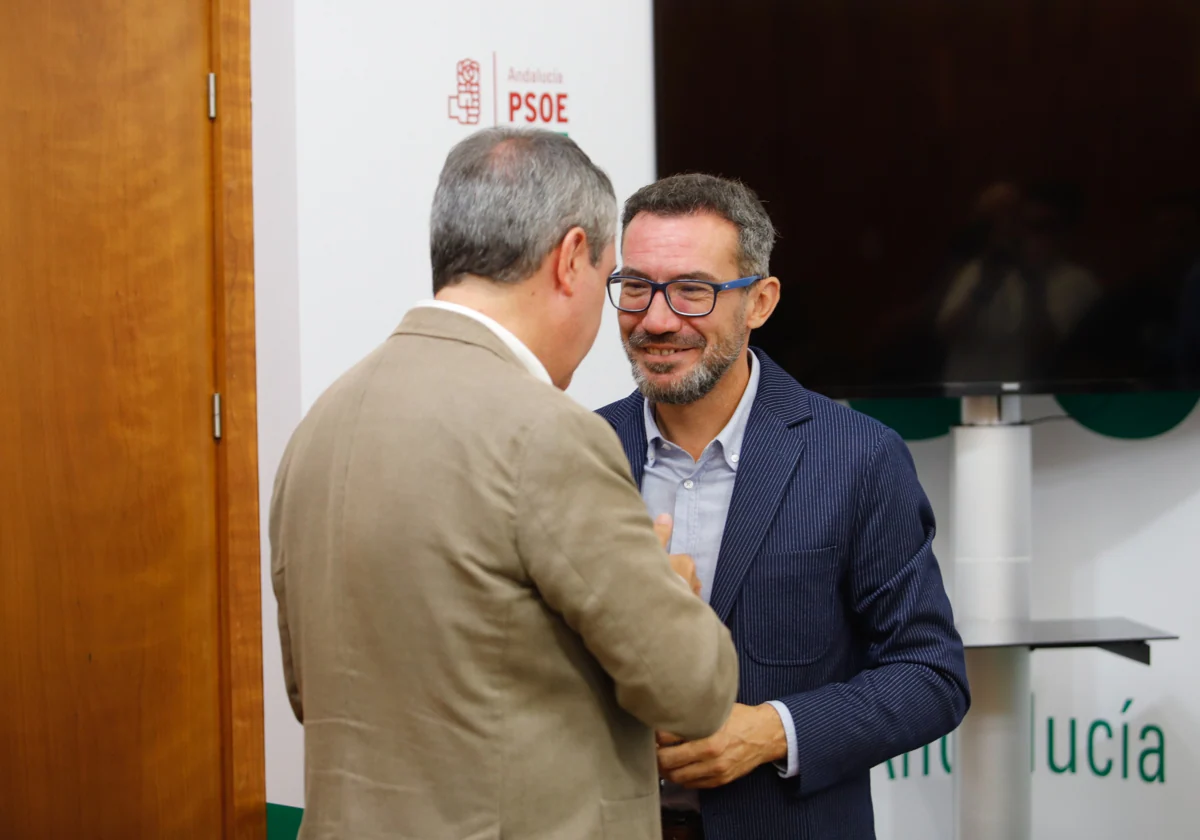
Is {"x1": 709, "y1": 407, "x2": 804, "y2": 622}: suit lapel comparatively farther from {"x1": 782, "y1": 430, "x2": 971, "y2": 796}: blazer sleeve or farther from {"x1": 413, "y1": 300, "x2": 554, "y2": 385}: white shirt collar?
{"x1": 413, "y1": 300, "x2": 554, "y2": 385}: white shirt collar

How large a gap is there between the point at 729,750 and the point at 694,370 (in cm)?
52

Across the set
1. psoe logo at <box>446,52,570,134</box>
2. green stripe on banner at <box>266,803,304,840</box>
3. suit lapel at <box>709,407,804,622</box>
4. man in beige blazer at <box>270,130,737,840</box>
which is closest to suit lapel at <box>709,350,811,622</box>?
suit lapel at <box>709,407,804,622</box>

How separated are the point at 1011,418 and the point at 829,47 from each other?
901mm

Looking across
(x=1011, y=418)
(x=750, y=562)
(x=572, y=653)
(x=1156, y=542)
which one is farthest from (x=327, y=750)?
(x=1156, y=542)

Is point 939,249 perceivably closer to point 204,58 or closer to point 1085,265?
point 1085,265

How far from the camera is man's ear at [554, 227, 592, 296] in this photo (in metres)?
1.18

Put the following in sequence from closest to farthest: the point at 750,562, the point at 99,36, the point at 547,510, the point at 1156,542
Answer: the point at 547,510 < the point at 750,562 < the point at 99,36 < the point at 1156,542

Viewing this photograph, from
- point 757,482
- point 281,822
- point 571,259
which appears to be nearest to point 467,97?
point 757,482

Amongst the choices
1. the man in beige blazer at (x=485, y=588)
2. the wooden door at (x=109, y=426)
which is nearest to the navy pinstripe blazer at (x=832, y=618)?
the man in beige blazer at (x=485, y=588)

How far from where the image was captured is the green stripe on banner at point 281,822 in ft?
8.43

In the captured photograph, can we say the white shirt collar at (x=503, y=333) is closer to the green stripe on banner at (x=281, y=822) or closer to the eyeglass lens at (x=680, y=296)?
the eyeglass lens at (x=680, y=296)

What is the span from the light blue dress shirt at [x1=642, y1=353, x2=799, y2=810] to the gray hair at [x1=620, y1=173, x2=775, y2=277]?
6.8 inches

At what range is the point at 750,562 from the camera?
1.55 m

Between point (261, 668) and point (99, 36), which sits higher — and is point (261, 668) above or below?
below
